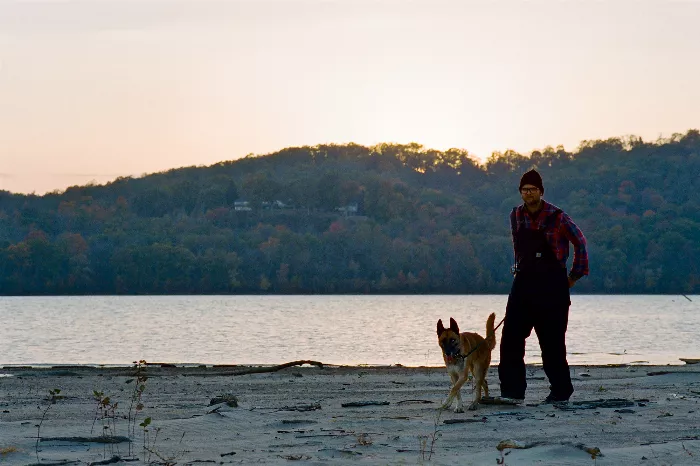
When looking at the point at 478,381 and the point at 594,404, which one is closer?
the point at 594,404

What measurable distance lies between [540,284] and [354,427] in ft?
8.20

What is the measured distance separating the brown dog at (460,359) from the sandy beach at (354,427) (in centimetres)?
19

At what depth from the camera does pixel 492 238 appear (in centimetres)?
12331

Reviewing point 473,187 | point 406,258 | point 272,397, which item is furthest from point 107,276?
point 272,397

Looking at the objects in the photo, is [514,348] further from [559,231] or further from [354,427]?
[354,427]

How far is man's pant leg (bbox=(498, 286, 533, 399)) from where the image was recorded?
10117mm

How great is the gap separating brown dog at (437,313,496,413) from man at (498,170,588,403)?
0.75 ft

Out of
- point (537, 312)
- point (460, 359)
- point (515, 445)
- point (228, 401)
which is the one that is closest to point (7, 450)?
point (228, 401)

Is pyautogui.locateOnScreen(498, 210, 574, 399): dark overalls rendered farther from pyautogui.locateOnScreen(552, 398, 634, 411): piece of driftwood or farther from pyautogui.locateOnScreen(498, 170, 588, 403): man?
pyautogui.locateOnScreen(552, 398, 634, 411): piece of driftwood

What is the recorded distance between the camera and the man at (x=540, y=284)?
989cm

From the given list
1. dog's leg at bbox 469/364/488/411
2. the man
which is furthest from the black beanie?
dog's leg at bbox 469/364/488/411

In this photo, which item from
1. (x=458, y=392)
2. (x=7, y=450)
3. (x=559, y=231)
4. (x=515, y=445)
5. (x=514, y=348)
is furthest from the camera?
(x=514, y=348)

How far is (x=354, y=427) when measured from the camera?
847cm

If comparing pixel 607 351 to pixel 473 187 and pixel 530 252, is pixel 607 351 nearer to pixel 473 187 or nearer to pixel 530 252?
pixel 530 252
